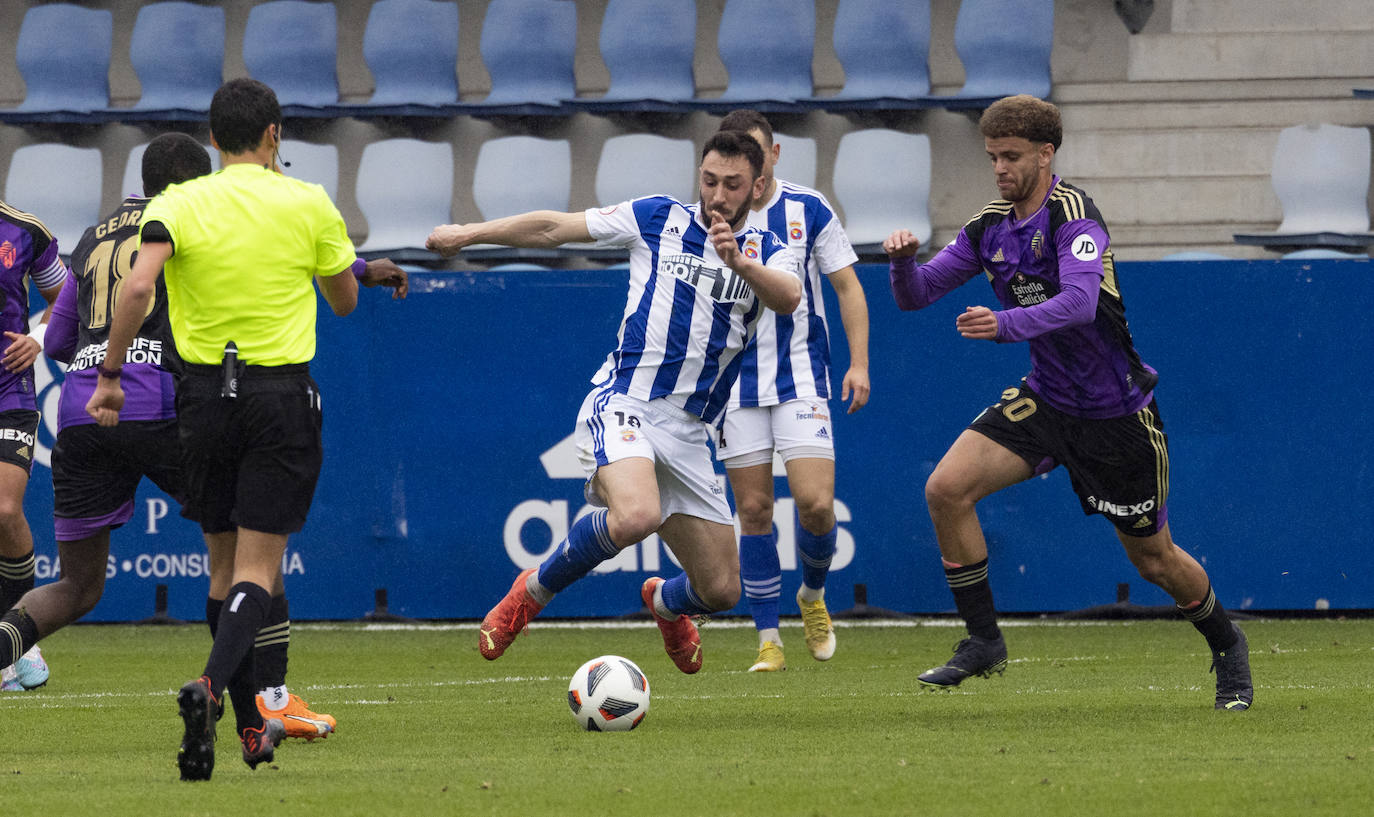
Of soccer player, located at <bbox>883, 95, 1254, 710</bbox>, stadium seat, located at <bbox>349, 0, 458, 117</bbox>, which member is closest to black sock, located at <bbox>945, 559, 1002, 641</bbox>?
soccer player, located at <bbox>883, 95, 1254, 710</bbox>

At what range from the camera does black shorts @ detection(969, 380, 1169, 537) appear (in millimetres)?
6672

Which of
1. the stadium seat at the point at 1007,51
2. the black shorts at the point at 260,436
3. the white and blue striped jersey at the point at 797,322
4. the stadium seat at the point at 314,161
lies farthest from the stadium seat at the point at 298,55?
the black shorts at the point at 260,436

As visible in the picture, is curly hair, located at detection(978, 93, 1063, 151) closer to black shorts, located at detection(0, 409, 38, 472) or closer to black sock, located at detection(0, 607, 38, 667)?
black sock, located at detection(0, 607, 38, 667)

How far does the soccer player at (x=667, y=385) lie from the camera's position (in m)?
6.83

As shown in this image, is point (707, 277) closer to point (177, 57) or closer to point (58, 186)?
point (58, 186)

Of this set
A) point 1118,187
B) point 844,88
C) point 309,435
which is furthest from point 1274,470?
point 309,435

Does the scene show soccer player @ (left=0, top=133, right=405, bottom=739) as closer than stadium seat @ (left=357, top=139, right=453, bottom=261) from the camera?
Yes

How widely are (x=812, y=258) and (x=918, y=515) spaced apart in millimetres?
2524

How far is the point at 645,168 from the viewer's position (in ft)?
47.6

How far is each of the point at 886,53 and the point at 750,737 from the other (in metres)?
9.56

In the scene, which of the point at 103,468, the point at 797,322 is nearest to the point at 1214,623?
the point at 797,322

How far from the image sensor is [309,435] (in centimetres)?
541

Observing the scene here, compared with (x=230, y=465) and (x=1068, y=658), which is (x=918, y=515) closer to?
(x=1068, y=658)

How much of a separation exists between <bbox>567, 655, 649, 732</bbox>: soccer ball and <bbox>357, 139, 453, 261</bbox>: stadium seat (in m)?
8.70
